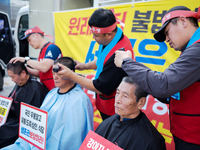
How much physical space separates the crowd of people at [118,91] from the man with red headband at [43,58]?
14mm

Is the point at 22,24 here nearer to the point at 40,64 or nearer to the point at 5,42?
the point at 5,42

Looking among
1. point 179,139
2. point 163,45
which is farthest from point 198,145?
point 163,45

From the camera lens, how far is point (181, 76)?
104 cm

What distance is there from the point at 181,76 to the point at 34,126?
1442 millimetres

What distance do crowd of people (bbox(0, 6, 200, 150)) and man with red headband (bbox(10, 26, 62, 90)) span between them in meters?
0.01

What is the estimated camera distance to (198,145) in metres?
1.28

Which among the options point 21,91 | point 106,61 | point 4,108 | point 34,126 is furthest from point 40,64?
point 106,61

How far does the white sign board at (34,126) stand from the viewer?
1.72m

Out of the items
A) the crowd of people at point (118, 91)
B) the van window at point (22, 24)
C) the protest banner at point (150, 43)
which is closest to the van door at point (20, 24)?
the van window at point (22, 24)

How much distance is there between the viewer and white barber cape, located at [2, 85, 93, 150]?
70.6 inches

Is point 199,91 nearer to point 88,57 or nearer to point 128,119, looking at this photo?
point 128,119

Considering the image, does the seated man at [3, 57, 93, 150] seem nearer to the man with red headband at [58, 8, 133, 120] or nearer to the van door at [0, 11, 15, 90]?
the man with red headband at [58, 8, 133, 120]

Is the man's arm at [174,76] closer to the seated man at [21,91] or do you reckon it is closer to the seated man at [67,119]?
the seated man at [67,119]

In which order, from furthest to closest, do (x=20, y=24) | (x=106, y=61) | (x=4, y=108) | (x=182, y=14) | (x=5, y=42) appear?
(x=20, y=24) < (x=5, y=42) < (x=4, y=108) < (x=106, y=61) < (x=182, y=14)
